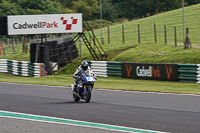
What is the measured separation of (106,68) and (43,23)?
5952mm

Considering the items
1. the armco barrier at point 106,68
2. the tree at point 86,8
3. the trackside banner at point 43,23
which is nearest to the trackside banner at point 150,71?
the armco barrier at point 106,68

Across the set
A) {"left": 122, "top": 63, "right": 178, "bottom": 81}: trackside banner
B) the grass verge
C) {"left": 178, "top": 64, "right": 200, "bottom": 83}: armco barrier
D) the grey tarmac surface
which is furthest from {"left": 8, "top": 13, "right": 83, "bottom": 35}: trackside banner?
the grey tarmac surface

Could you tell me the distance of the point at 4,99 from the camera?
575 inches

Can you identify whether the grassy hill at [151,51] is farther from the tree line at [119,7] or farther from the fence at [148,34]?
the tree line at [119,7]

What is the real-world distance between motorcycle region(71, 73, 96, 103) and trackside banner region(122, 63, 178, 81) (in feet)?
35.3

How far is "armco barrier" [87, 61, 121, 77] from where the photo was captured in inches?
1069

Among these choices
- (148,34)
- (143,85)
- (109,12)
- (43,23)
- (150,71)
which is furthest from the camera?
(109,12)

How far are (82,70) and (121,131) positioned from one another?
5291mm

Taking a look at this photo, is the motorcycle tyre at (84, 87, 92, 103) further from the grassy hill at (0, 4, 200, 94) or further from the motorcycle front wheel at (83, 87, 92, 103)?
the grassy hill at (0, 4, 200, 94)

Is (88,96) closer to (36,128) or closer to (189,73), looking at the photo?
(36,128)

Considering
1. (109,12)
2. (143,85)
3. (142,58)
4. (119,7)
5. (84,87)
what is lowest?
(143,85)

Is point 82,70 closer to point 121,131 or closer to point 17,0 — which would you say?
point 121,131

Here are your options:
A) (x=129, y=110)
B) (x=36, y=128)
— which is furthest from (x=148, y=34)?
(x=36, y=128)

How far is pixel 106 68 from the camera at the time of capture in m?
28.0
